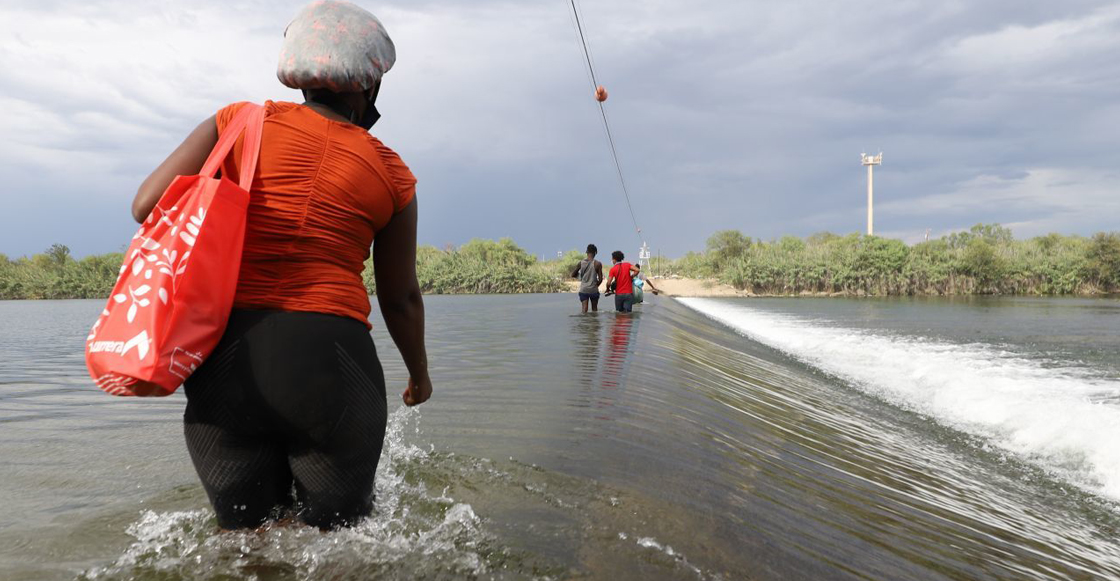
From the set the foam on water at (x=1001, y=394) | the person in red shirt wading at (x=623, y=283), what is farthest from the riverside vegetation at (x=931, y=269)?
the person in red shirt wading at (x=623, y=283)

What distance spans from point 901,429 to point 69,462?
7.20m

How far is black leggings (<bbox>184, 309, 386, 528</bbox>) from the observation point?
162 cm

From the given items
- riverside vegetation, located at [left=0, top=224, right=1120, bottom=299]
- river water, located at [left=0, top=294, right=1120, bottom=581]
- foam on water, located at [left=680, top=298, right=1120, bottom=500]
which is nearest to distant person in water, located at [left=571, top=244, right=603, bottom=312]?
foam on water, located at [left=680, top=298, right=1120, bottom=500]

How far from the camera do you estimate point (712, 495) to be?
3.17m

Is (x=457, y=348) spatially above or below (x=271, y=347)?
below

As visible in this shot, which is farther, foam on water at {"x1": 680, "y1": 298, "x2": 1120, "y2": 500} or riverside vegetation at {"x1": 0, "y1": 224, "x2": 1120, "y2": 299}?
riverside vegetation at {"x1": 0, "y1": 224, "x2": 1120, "y2": 299}

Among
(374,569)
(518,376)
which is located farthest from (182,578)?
(518,376)

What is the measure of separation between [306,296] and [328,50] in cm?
70

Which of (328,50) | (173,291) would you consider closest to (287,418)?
(173,291)

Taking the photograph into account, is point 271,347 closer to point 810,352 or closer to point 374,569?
point 374,569

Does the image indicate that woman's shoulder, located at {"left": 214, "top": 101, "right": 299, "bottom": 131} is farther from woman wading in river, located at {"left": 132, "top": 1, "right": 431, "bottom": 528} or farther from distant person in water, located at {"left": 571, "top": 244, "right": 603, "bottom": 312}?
distant person in water, located at {"left": 571, "top": 244, "right": 603, "bottom": 312}

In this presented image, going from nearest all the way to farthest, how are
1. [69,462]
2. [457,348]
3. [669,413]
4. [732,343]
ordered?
[69,462], [669,413], [457,348], [732,343]

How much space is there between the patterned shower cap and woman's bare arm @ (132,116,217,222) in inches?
10.7

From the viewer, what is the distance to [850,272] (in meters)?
59.0
